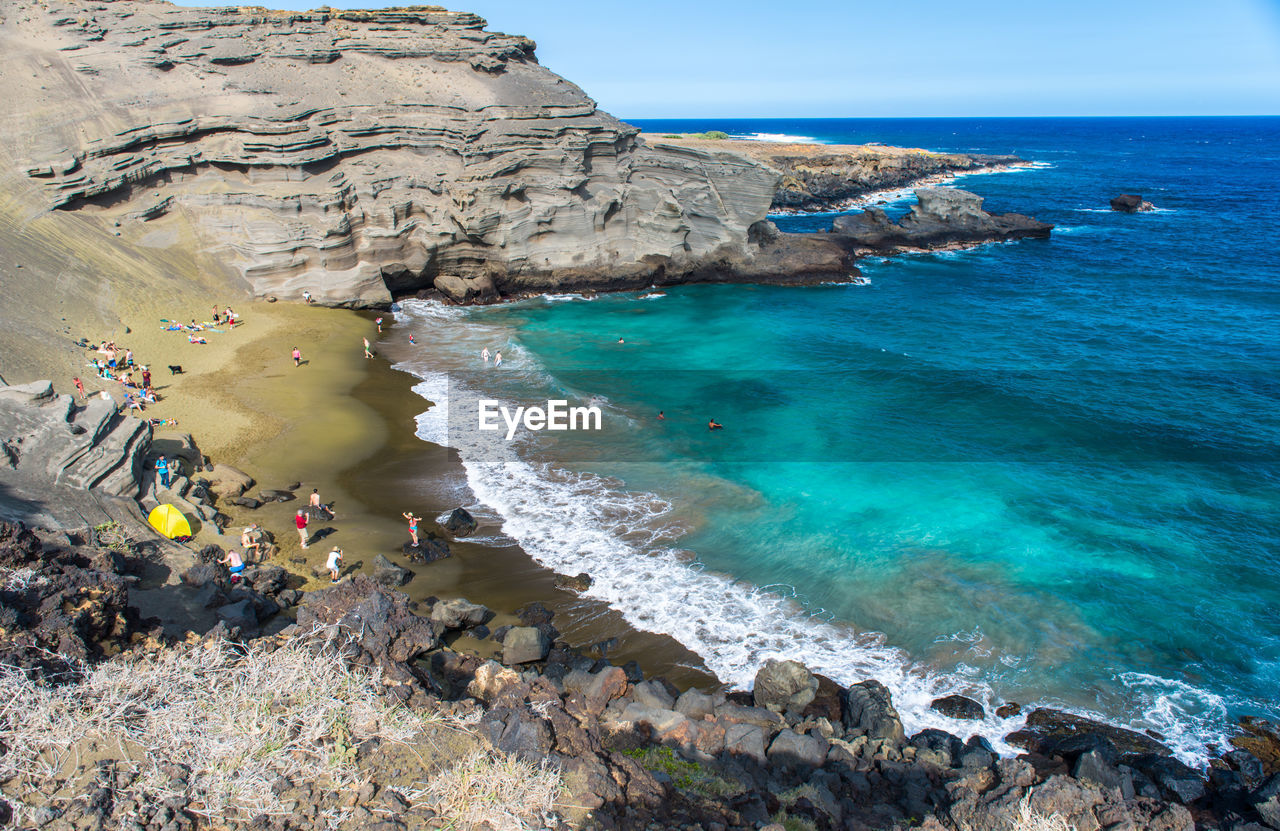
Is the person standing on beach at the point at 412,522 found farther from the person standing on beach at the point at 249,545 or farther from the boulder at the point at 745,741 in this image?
the boulder at the point at 745,741

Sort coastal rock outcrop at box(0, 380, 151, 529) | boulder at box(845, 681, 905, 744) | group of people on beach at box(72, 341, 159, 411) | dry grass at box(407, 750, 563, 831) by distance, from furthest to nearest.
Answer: group of people on beach at box(72, 341, 159, 411) → coastal rock outcrop at box(0, 380, 151, 529) → boulder at box(845, 681, 905, 744) → dry grass at box(407, 750, 563, 831)

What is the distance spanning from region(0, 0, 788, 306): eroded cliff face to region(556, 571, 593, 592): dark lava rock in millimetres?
24530

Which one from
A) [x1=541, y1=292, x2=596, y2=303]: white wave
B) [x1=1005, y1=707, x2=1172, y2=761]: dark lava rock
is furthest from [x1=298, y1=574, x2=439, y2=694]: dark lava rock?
[x1=541, y1=292, x2=596, y2=303]: white wave

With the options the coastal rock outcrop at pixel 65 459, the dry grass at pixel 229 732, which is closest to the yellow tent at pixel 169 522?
the coastal rock outcrop at pixel 65 459

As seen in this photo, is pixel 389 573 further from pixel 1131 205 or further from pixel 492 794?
pixel 1131 205

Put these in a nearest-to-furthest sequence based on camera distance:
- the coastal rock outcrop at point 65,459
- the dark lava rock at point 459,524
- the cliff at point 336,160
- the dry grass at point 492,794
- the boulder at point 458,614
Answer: the dry grass at point 492,794
the coastal rock outcrop at point 65,459
the boulder at point 458,614
the dark lava rock at point 459,524
the cliff at point 336,160

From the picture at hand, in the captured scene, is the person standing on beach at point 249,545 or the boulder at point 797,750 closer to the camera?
the boulder at point 797,750

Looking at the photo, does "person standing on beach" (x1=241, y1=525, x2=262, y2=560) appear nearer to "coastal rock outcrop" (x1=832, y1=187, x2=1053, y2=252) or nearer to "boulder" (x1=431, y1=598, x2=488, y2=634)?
"boulder" (x1=431, y1=598, x2=488, y2=634)

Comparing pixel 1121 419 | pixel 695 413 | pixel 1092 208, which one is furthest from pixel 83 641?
pixel 1092 208

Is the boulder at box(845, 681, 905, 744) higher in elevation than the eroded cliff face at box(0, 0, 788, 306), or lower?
lower

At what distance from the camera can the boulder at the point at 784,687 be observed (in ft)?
44.1

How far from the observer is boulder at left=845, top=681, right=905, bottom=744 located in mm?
12648

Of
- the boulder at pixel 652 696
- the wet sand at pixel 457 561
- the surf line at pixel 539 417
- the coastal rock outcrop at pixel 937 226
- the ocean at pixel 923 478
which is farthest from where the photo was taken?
the coastal rock outcrop at pixel 937 226

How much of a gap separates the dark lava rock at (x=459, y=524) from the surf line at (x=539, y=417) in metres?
5.97
